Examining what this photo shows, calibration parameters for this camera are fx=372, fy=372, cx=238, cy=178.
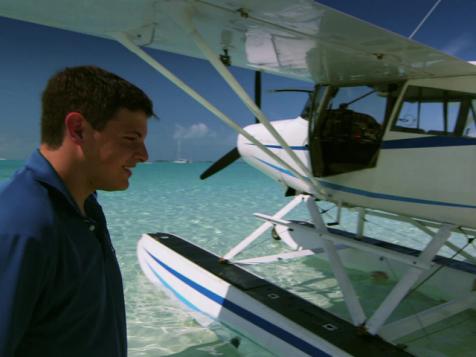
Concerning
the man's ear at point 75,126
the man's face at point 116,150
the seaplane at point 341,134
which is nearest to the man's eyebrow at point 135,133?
the man's face at point 116,150

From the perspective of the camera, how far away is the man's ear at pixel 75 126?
3.40 feet

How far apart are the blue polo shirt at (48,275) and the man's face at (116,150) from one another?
0.40 feet

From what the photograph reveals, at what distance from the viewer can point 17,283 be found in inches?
33.1

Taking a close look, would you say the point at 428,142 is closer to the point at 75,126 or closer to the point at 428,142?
the point at 428,142

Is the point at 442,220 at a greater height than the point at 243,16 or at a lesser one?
lesser

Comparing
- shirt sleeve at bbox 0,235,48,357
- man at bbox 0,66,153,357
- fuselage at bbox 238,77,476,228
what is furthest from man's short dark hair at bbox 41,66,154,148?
fuselage at bbox 238,77,476,228

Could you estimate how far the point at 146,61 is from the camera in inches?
132

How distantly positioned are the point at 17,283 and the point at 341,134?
390cm

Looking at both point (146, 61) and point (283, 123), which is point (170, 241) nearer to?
point (283, 123)

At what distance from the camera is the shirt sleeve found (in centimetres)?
83

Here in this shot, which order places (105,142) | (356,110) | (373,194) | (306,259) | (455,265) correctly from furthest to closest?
(306,259) < (455,265) < (356,110) < (373,194) < (105,142)

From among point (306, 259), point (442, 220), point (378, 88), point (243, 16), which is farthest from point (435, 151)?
point (306, 259)

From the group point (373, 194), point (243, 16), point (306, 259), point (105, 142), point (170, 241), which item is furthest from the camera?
point (306, 259)

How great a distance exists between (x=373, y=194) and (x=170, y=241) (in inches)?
132
